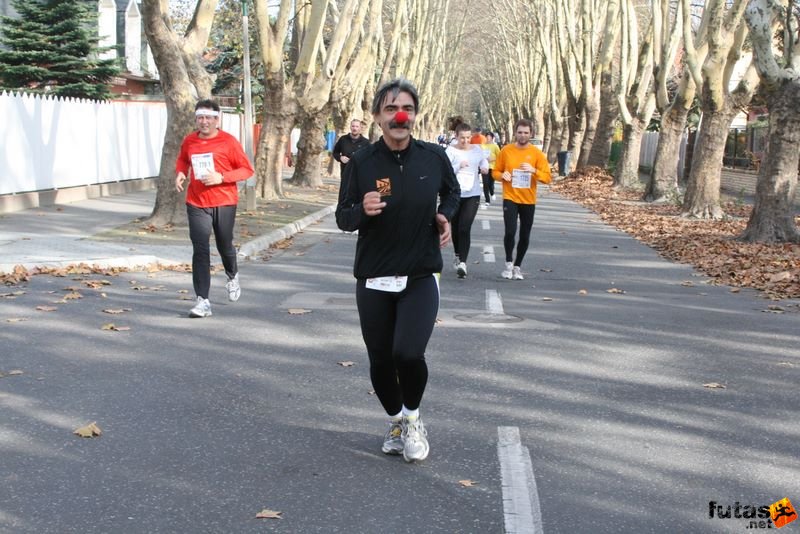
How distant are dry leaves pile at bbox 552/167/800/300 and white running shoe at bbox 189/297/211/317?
6.05m

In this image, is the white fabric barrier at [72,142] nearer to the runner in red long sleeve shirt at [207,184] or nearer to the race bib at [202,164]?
the runner in red long sleeve shirt at [207,184]

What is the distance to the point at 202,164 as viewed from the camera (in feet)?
32.3

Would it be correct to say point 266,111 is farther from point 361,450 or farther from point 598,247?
point 361,450

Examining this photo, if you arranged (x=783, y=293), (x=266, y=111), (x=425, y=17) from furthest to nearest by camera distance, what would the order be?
(x=425, y=17)
(x=266, y=111)
(x=783, y=293)

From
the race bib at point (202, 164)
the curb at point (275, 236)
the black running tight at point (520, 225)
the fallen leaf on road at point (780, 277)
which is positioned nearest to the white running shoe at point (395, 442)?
the race bib at point (202, 164)

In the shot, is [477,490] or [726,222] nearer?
[477,490]

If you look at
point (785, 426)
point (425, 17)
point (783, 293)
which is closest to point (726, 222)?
point (783, 293)

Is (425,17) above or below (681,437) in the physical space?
above

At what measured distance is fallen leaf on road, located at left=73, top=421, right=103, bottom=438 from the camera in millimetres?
5872

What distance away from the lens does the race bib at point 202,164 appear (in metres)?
9.81

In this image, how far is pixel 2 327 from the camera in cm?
900

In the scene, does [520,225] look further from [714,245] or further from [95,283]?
[714,245]

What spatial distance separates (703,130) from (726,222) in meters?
1.89

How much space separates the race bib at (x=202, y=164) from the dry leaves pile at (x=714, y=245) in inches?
242
